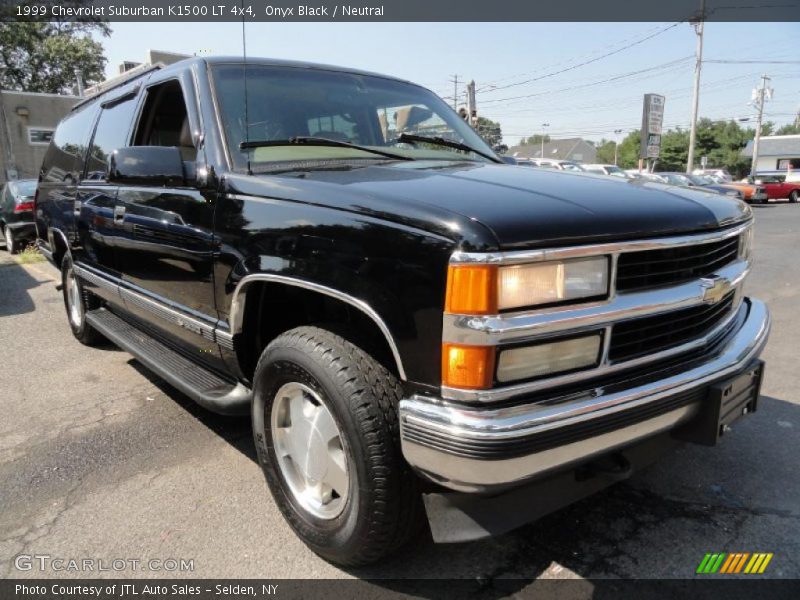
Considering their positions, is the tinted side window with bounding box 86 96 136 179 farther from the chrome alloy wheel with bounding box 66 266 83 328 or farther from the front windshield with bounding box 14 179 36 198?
the front windshield with bounding box 14 179 36 198

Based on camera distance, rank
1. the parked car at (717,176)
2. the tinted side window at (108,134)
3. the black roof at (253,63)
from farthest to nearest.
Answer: the parked car at (717,176)
the tinted side window at (108,134)
the black roof at (253,63)

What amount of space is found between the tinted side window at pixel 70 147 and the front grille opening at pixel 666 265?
14.0ft

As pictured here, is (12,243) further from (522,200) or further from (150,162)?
(522,200)

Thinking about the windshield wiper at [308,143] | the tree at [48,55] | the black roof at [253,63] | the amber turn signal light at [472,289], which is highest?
the tree at [48,55]

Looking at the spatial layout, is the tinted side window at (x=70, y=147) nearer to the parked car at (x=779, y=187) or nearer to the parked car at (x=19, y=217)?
the parked car at (x=19, y=217)

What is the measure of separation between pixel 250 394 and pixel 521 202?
151 centimetres

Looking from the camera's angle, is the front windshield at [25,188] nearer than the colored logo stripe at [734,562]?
No

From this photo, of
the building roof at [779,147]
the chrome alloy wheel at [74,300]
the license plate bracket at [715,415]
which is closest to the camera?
the license plate bracket at [715,415]

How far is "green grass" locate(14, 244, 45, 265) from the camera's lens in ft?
33.8

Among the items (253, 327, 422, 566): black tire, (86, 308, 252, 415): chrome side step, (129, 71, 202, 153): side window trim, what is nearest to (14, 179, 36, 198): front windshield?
(86, 308, 252, 415): chrome side step

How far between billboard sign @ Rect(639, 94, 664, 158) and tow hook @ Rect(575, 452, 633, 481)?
20903 mm

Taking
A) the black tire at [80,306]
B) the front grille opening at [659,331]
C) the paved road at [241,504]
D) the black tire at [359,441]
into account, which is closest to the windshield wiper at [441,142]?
the black tire at [359,441]

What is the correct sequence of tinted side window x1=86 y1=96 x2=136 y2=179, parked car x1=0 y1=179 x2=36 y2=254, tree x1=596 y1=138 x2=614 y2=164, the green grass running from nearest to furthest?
tinted side window x1=86 y1=96 x2=136 y2=179 < the green grass < parked car x1=0 y1=179 x2=36 y2=254 < tree x1=596 y1=138 x2=614 y2=164

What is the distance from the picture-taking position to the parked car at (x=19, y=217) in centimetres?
1077
